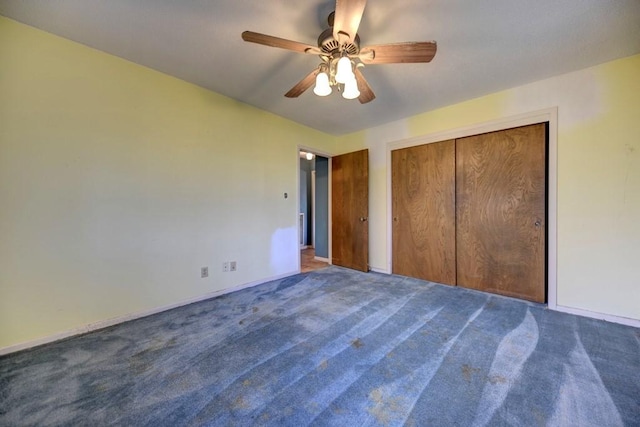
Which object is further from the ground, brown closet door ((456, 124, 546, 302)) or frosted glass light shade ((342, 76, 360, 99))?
frosted glass light shade ((342, 76, 360, 99))

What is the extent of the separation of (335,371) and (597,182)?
118 inches

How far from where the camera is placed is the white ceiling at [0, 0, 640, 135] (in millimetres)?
1629

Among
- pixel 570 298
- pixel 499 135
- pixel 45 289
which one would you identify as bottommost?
pixel 570 298

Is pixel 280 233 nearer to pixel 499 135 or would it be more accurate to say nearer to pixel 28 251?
pixel 28 251

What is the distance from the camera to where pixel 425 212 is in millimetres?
3447

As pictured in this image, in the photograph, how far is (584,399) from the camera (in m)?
1.33

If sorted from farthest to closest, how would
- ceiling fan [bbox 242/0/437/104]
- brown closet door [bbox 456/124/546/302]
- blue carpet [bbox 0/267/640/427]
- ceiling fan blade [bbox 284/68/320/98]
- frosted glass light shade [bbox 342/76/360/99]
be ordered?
brown closet door [bbox 456/124/546/302] < ceiling fan blade [bbox 284/68/320/98] < frosted glass light shade [bbox 342/76/360/99] < ceiling fan [bbox 242/0/437/104] < blue carpet [bbox 0/267/640/427]

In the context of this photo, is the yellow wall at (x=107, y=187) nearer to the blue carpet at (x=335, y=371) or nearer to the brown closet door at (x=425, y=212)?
the blue carpet at (x=335, y=371)

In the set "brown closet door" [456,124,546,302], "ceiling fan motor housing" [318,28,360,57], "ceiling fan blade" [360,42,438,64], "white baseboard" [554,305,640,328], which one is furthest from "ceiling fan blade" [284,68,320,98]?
"white baseboard" [554,305,640,328]

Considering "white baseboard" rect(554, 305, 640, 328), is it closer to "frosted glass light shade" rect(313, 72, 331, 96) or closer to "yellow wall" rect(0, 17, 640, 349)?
"yellow wall" rect(0, 17, 640, 349)

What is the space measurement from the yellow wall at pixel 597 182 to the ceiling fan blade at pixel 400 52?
192 centimetres

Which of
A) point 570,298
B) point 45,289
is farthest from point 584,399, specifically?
point 45,289

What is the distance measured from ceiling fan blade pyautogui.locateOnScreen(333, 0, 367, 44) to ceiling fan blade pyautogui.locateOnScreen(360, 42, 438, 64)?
6.4 inches

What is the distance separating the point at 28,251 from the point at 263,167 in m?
2.32
